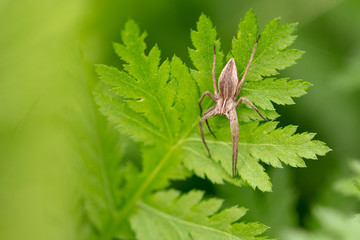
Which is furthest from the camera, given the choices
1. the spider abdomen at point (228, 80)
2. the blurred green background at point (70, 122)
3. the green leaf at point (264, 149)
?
the blurred green background at point (70, 122)

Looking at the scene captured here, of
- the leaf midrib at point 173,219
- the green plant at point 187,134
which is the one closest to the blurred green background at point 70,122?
the green plant at point 187,134

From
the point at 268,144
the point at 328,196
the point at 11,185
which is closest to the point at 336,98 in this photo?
the point at 328,196

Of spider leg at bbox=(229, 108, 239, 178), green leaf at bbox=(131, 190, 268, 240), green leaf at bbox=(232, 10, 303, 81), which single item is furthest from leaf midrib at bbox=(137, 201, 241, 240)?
green leaf at bbox=(232, 10, 303, 81)

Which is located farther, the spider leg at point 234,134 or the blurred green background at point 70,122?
the blurred green background at point 70,122

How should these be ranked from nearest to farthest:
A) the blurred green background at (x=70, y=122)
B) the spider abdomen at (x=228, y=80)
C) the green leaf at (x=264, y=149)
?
the green leaf at (x=264, y=149) < the spider abdomen at (x=228, y=80) < the blurred green background at (x=70, y=122)

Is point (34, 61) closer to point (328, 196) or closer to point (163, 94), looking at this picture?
point (163, 94)

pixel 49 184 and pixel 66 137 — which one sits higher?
pixel 66 137

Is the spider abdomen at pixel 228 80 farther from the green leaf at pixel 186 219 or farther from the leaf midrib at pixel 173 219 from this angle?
the leaf midrib at pixel 173 219

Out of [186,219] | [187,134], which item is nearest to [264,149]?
[187,134]
